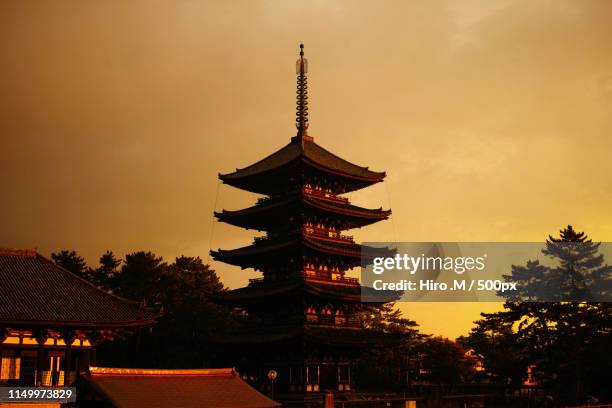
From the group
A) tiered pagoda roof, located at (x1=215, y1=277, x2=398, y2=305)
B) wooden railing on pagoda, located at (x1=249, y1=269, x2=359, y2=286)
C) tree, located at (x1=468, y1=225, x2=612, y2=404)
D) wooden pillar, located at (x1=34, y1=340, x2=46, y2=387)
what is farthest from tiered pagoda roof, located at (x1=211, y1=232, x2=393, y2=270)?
wooden pillar, located at (x1=34, y1=340, x2=46, y2=387)

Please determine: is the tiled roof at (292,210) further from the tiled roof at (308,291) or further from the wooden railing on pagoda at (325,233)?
the tiled roof at (308,291)

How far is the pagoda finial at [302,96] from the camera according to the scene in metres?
57.9

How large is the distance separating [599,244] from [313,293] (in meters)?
24.2

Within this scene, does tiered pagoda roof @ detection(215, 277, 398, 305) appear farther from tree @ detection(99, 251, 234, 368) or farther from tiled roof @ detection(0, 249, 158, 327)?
tiled roof @ detection(0, 249, 158, 327)

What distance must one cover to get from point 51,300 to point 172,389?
921cm

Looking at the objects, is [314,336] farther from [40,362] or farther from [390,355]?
[390,355]

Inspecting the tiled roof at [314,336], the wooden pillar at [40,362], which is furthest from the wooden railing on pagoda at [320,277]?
the wooden pillar at [40,362]

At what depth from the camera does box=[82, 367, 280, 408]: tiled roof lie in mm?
30562

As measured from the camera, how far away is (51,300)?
36656mm

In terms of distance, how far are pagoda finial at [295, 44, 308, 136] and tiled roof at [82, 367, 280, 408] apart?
26.6 m

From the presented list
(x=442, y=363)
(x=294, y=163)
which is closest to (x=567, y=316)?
(x=442, y=363)

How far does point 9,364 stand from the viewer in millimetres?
35188

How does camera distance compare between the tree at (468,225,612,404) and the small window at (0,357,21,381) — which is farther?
the tree at (468,225,612,404)

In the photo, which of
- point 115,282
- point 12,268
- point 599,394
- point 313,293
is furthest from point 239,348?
point 115,282
